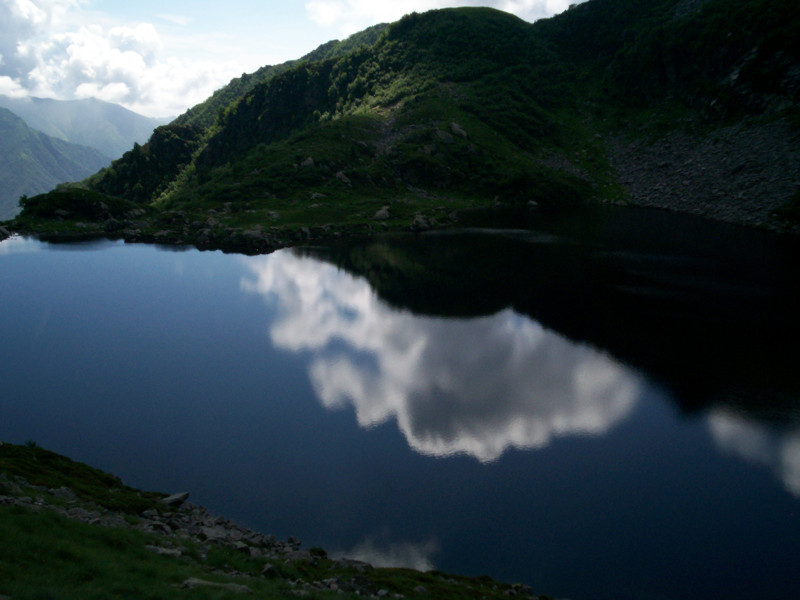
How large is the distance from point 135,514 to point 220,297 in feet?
122

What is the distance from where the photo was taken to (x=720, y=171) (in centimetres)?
10506

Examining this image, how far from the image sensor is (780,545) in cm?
2078

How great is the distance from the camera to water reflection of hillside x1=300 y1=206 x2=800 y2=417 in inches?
1421

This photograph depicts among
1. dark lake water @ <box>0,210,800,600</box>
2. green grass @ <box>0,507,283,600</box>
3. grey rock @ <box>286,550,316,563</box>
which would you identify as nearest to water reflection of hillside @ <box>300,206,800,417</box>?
dark lake water @ <box>0,210,800,600</box>

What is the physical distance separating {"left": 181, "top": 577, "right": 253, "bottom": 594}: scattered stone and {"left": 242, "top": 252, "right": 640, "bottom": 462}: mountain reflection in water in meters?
15.3

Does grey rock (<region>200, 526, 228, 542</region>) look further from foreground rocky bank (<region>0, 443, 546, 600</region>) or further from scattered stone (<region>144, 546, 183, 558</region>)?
scattered stone (<region>144, 546, 183, 558</region>)

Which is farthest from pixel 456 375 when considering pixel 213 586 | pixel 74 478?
pixel 213 586

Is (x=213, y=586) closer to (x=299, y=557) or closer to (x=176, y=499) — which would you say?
(x=299, y=557)

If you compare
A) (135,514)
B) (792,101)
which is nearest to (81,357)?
(135,514)

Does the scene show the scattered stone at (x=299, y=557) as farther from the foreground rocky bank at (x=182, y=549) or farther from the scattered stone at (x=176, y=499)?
the scattered stone at (x=176, y=499)

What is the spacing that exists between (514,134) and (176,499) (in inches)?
5980

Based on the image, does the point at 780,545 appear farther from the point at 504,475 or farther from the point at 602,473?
the point at 504,475

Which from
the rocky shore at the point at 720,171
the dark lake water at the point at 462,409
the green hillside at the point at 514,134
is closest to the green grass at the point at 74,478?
the dark lake water at the point at 462,409

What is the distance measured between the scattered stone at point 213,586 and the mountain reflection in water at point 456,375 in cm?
1529
